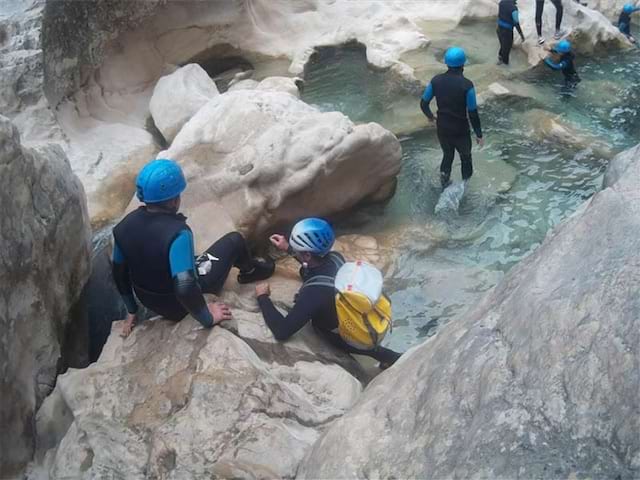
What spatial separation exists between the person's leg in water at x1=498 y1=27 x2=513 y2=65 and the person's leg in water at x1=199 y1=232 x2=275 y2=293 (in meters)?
8.04

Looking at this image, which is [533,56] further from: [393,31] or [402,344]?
[402,344]

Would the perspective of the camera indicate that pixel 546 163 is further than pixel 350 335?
Yes

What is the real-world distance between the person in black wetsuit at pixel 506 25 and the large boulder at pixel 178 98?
17.8 ft

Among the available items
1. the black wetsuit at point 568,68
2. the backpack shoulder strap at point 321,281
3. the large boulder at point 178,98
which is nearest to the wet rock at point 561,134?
the black wetsuit at point 568,68

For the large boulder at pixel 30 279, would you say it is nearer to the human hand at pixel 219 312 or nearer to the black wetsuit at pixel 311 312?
the human hand at pixel 219 312

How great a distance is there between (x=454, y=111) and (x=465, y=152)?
493mm

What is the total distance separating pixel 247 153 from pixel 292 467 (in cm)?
368

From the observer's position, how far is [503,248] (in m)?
6.52

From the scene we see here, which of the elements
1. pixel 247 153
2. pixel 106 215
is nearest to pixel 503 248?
pixel 247 153

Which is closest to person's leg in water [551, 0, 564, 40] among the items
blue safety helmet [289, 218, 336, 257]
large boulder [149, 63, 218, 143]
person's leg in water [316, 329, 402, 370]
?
large boulder [149, 63, 218, 143]

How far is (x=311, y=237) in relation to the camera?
417cm

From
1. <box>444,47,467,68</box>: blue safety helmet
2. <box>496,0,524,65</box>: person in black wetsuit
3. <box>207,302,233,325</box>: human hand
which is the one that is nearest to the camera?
<box>207,302,233,325</box>: human hand

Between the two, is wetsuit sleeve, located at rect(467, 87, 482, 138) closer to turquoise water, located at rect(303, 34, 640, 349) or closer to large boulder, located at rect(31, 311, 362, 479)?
turquoise water, located at rect(303, 34, 640, 349)

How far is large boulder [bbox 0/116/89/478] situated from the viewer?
363 cm
